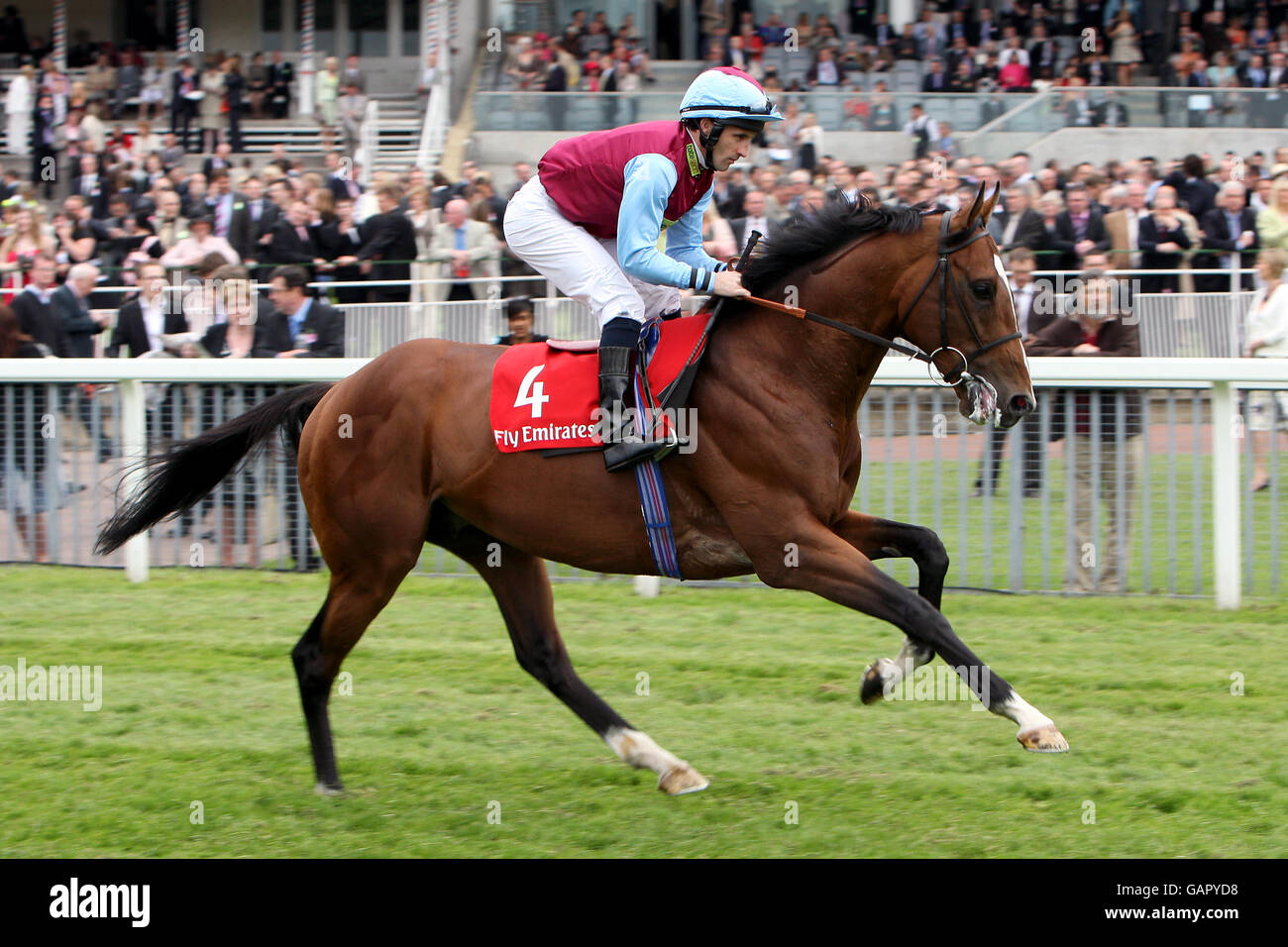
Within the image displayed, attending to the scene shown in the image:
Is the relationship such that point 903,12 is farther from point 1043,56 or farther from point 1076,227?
point 1076,227

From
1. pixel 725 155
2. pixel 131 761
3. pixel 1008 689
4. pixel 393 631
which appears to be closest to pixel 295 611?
pixel 393 631

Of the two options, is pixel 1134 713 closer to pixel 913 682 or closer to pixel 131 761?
pixel 913 682

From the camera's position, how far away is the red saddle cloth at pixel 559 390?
4.50 m

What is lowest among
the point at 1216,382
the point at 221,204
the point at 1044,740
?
the point at 1044,740

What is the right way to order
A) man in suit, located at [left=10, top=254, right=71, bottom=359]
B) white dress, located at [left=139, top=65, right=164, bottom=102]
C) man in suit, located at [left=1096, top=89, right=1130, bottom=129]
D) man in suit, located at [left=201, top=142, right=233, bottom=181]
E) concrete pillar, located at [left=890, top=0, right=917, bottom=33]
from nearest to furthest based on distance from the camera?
man in suit, located at [left=10, top=254, right=71, bottom=359] → man in suit, located at [left=201, top=142, right=233, bottom=181] → man in suit, located at [left=1096, top=89, right=1130, bottom=129] → white dress, located at [left=139, top=65, right=164, bottom=102] → concrete pillar, located at [left=890, top=0, right=917, bottom=33]

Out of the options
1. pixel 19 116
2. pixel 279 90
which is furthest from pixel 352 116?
pixel 19 116

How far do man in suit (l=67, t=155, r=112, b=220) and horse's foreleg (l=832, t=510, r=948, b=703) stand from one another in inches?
432

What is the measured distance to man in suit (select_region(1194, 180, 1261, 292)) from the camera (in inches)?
424

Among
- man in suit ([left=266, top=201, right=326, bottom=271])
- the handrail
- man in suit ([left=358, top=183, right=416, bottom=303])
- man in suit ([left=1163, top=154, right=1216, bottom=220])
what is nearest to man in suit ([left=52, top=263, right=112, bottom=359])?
the handrail

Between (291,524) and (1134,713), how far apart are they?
4.31 metres

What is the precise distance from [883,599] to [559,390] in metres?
1.19

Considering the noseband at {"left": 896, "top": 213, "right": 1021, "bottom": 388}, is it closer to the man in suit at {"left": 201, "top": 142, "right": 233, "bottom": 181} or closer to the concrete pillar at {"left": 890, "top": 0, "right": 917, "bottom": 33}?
the man in suit at {"left": 201, "top": 142, "right": 233, "bottom": 181}

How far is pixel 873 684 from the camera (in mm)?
4406

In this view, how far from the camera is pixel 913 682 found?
5.39 m
